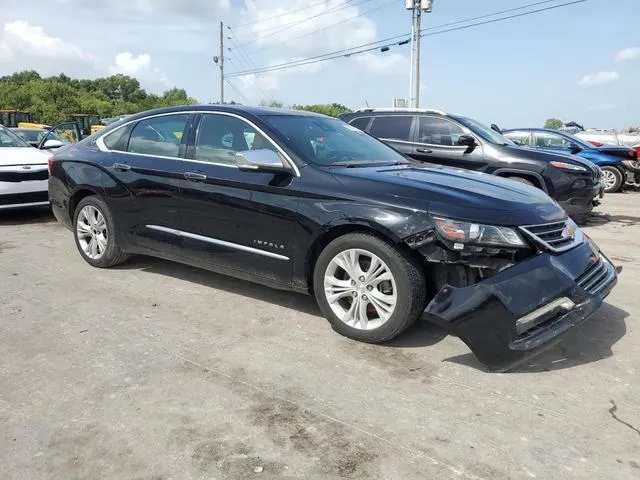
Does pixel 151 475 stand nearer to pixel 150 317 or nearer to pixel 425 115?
pixel 150 317

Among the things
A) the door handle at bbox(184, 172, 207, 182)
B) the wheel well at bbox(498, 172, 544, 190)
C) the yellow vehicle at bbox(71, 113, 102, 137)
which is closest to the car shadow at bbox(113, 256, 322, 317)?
the door handle at bbox(184, 172, 207, 182)

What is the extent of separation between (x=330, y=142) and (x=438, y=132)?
4636 mm

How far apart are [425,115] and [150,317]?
6.11 metres

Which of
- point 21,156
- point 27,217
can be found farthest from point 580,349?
point 27,217

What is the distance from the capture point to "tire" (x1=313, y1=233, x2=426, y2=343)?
3637mm

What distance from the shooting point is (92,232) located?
5742mm

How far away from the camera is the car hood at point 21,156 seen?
8.23m

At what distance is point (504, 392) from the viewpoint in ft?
10.6

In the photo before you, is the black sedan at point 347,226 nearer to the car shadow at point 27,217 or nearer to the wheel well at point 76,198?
the wheel well at point 76,198

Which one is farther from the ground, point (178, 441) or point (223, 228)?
point (223, 228)

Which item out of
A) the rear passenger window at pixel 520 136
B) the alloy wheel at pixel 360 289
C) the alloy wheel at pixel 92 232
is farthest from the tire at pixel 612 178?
the alloy wheel at pixel 92 232

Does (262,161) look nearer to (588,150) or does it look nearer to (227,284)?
(227,284)

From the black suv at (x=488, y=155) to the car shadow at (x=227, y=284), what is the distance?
447 centimetres

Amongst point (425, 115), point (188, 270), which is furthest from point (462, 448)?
point (425, 115)
